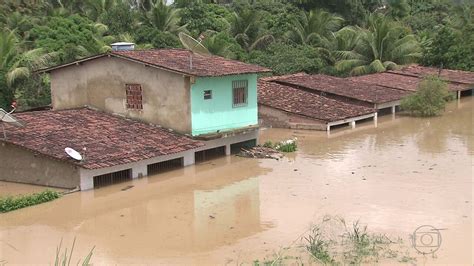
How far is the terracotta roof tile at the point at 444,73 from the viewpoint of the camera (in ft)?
113

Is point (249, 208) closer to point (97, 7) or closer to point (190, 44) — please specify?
point (190, 44)

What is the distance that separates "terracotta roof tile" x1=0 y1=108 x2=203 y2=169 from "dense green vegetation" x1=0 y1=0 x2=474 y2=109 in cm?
959

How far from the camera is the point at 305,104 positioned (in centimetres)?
2638

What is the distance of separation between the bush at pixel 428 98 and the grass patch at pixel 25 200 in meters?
18.6

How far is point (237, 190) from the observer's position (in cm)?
1587

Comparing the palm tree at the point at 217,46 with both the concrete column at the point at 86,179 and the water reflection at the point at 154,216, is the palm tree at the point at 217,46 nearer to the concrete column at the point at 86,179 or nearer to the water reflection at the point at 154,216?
the water reflection at the point at 154,216

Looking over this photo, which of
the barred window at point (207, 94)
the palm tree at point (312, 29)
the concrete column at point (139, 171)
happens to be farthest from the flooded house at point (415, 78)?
the concrete column at point (139, 171)

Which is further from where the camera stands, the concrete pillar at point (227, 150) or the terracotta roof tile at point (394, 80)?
the terracotta roof tile at point (394, 80)

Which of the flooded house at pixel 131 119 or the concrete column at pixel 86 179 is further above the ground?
the flooded house at pixel 131 119


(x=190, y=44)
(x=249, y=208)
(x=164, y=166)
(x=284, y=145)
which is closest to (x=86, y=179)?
(x=164, y=166)

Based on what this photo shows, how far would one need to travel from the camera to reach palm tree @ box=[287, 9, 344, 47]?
129 ft

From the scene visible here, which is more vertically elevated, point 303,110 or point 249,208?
point 303,110

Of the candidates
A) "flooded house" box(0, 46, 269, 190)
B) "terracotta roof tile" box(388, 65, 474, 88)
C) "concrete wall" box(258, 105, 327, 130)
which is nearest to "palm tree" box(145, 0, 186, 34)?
"concrete wall" box(258, 105, 327, 130)

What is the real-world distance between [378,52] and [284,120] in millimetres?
13553
